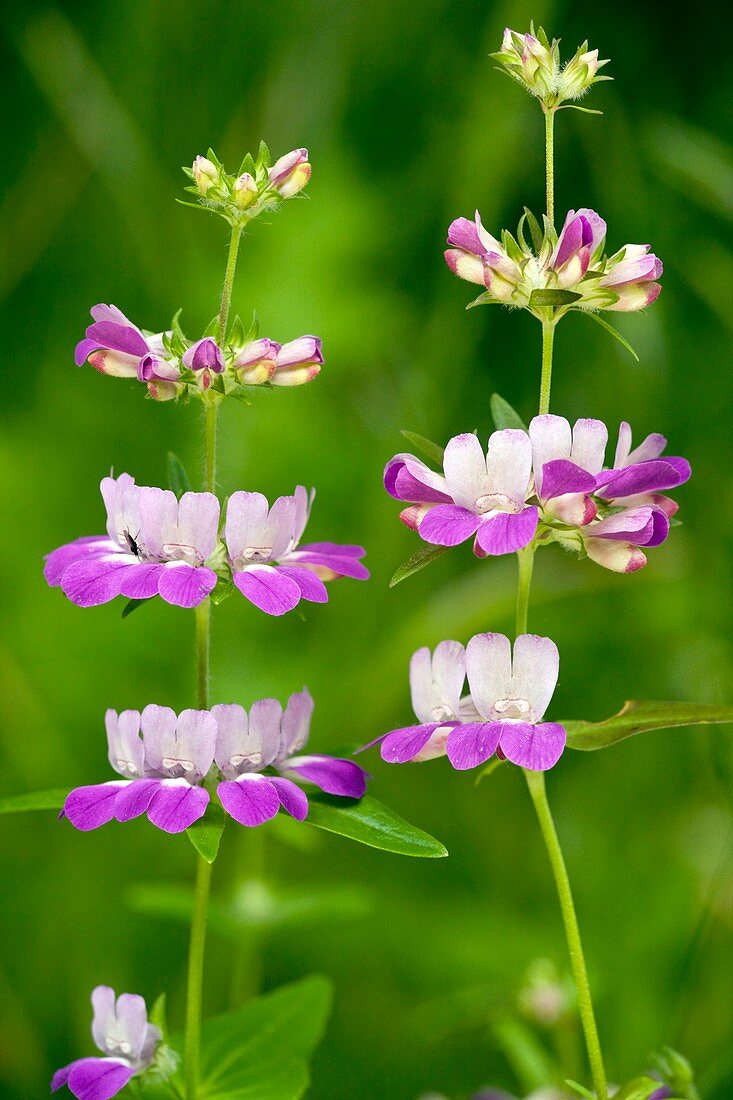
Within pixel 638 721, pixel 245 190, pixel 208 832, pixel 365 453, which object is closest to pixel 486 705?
pixel 638 721

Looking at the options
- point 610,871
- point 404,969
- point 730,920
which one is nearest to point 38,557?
point 404,969

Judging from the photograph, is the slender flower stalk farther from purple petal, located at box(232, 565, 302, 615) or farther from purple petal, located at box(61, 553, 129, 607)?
purple petal, located at box(61, 553, 129, 607)

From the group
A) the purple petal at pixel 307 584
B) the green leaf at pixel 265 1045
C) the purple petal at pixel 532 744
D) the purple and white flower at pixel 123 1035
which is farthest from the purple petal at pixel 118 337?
the green leaf at pixel 265 1045

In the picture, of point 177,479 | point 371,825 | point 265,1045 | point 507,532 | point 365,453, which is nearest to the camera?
point 507,532

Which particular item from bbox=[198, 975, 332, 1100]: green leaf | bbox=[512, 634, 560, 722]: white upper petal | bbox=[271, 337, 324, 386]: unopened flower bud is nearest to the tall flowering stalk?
bbox=[512, 634, 560, 722]: white upper petal

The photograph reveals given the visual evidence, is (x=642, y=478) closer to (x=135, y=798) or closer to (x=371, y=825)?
(x=371, y=825)

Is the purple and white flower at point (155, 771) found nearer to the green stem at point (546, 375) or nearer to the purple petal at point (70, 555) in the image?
the purple petal at point (70, 555)
